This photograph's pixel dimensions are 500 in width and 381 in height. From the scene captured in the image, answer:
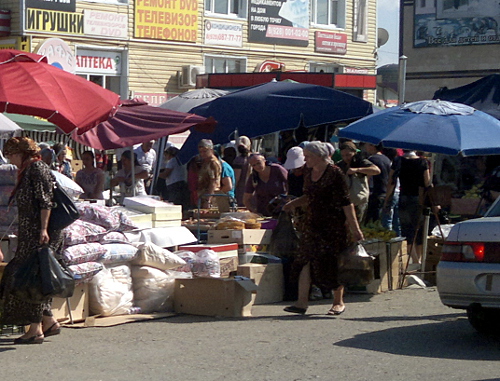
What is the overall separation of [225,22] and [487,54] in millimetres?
11794

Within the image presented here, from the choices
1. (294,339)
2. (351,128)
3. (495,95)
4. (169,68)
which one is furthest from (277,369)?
(169,68)

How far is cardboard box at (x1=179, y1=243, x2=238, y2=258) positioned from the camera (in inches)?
427

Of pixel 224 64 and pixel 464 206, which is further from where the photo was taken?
pixel 224 64

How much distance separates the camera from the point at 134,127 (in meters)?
13.6

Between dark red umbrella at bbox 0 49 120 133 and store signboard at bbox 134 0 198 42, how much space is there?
17251mm

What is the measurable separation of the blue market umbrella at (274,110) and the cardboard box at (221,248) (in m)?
4.23

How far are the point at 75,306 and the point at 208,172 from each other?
467 cm

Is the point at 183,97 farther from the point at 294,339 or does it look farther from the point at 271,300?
the point at 294,339

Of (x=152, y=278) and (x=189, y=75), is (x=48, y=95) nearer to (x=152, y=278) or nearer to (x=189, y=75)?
(x=152, y=278)

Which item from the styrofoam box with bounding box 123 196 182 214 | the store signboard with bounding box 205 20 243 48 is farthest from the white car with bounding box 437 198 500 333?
the store signboard with bounding box 205 20 243 48

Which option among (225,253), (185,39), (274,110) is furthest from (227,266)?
(185,39)

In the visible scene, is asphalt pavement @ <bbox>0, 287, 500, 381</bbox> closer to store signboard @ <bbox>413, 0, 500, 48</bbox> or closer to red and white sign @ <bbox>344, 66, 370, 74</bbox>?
red and white sign @ <bbox>344, 66, 370, 74</bbox>

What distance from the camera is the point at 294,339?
8.47m

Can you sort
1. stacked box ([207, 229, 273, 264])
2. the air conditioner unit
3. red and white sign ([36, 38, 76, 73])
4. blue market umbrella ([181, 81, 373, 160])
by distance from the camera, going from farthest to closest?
the air conditioner unit, red and white sign ([36, 38, 76, 73]), blue market umbrella ([181, 81, 373, 160]), stacked box ([207, 229, 273, 264])
